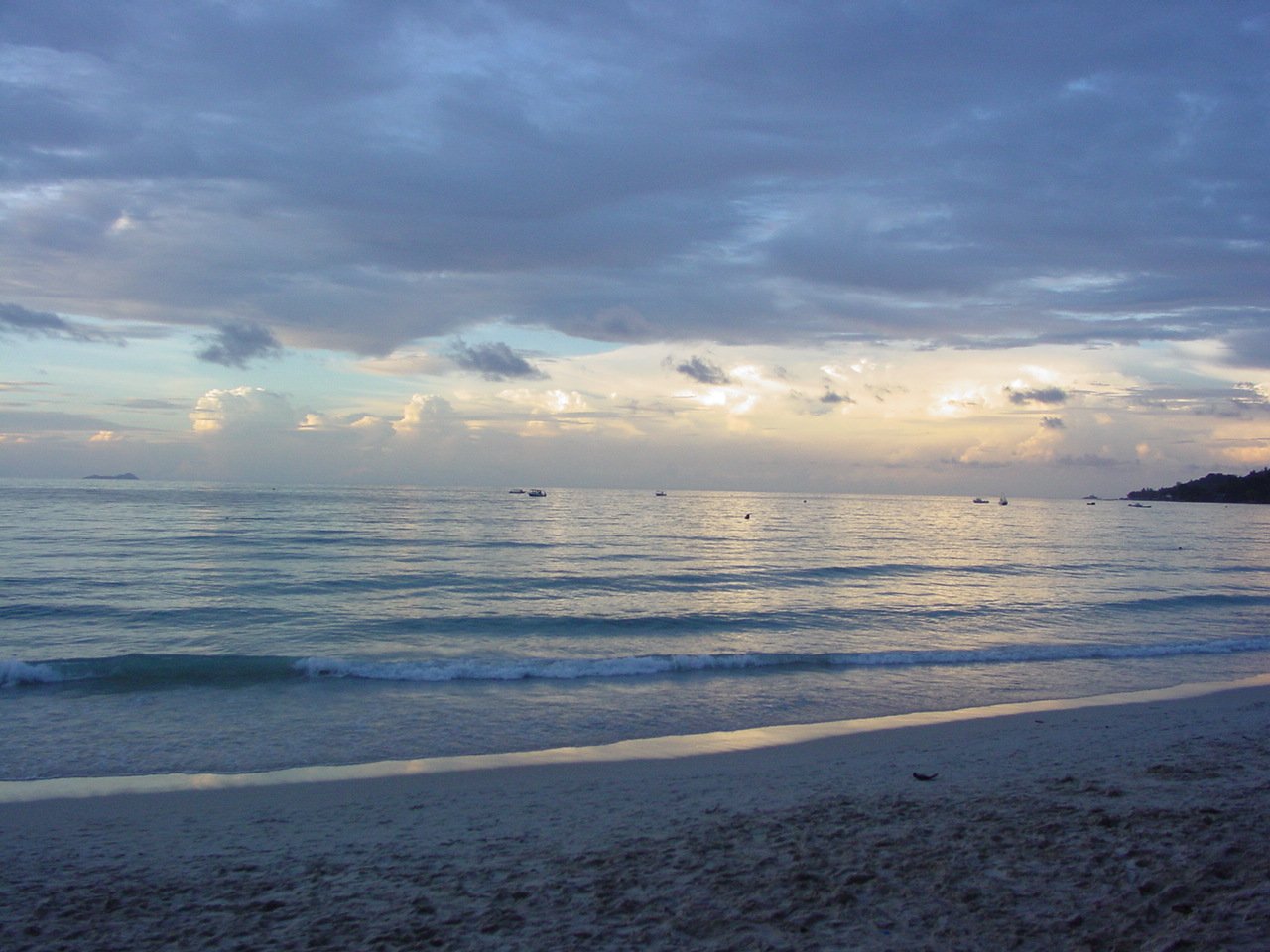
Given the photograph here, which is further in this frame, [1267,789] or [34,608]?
[34,608]

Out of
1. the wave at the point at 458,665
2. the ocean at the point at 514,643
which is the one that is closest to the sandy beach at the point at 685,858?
the ocean at the point at 514,643

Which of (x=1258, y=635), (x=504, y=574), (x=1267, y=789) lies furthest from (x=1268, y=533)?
(x=1267, y=789)

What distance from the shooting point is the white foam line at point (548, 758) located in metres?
10.6

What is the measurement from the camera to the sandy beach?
19.8ft

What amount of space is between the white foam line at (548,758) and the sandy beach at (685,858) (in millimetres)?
398

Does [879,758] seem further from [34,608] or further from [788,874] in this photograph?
[34,608]

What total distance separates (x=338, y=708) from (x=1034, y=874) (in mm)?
12344

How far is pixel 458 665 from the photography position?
18.7 meters

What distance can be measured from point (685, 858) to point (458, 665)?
11989 millimetres

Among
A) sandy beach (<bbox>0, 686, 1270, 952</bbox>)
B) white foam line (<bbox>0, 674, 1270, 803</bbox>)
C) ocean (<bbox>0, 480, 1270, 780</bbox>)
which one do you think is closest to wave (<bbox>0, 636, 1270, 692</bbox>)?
ocean (<bbox>0, 480, 1270, 780</bbox>)

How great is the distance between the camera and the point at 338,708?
15242 mm

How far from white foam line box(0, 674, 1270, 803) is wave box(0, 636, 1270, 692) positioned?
4614mm

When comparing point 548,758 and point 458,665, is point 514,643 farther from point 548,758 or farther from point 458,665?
point 548,758

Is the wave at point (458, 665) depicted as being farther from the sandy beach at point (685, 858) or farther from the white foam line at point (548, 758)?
the sandy beach at point (685, 858)
